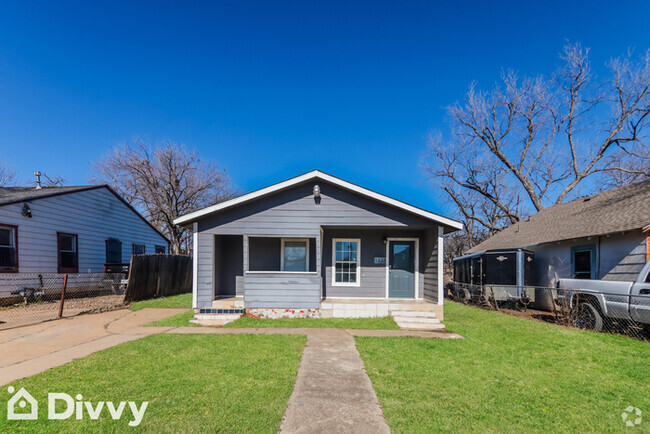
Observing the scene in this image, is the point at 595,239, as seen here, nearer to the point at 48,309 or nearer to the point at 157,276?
the point at 157,276

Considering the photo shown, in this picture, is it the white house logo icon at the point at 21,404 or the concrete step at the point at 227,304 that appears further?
the concrete step at the point at 227,304

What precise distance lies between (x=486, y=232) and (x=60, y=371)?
41.7 metres

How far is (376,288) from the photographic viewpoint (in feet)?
32.8

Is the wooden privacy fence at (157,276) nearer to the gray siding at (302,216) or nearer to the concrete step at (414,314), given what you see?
the gray siding at (302,216)

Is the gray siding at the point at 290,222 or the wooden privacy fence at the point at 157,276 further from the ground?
the gray siding at the point at 290,222

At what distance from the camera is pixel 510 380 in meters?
4.33

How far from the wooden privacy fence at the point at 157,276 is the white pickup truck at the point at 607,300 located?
13868mm

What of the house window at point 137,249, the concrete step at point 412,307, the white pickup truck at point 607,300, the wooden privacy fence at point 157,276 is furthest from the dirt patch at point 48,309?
the white pickup truck at point 607,300

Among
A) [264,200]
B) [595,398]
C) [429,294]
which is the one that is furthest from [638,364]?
[264,200]

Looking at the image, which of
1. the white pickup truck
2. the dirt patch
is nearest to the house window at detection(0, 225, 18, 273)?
the dirt patch

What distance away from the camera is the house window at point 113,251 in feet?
47.6

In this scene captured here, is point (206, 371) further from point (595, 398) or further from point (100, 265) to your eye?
point (100, 265)

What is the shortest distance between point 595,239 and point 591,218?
71.3 inches

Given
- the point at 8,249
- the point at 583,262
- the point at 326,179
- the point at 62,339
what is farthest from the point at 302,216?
the point at 583,262
